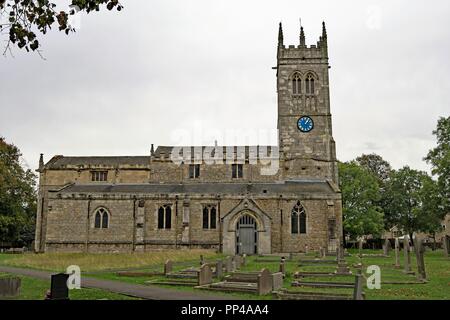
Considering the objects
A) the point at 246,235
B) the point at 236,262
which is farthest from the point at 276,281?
the point at 246,235

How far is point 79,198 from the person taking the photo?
40.4 metres

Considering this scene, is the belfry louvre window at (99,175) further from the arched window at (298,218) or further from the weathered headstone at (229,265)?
the weathered headstone at (229,265)

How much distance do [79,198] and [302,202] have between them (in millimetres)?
19334

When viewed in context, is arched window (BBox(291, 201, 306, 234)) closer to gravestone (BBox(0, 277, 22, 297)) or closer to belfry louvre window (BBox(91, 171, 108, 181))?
belfry louvre window (BBox(91, 171, 108, 181))

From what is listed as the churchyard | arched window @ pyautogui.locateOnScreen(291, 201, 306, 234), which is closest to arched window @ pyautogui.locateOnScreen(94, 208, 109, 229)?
arched window @ pyautogui.locateOnScreen(291, 201, 306, 234)

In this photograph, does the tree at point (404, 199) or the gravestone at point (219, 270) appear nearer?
the gravestone at point (219, 270)

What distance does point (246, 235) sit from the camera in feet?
125

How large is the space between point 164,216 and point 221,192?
538cm

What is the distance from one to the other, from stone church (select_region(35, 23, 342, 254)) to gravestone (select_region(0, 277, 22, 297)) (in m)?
25.2

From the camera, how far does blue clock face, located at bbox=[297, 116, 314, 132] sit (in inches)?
1770

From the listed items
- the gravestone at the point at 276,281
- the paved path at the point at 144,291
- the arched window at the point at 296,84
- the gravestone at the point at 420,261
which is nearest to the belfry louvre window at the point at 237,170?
the arched window at the point at 296,84

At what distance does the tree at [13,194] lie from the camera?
148ft

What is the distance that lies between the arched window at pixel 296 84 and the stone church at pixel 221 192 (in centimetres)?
10

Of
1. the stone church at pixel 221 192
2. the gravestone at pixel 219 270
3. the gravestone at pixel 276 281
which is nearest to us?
the gravestone at pixel 276 281
